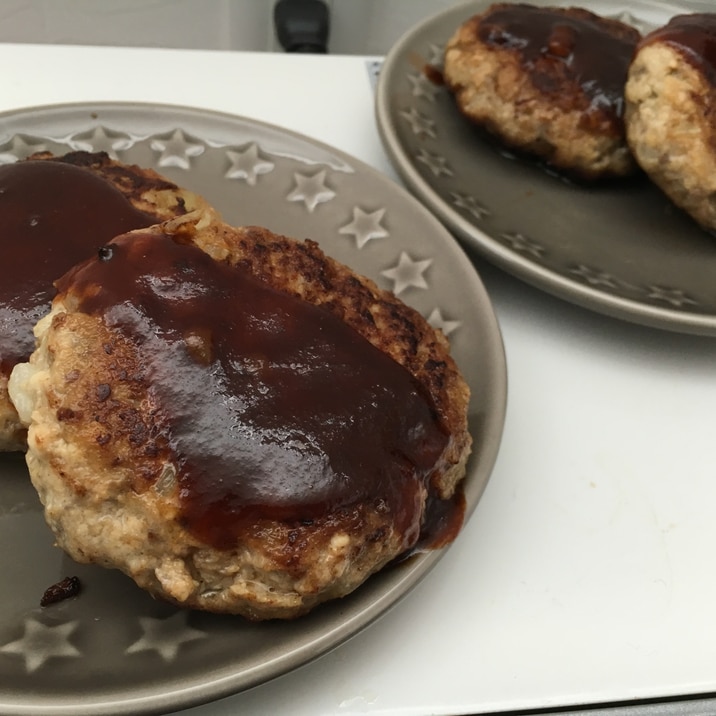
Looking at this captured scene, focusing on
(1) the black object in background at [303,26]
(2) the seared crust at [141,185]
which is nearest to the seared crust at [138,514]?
(2) the seared crust at [141,185]

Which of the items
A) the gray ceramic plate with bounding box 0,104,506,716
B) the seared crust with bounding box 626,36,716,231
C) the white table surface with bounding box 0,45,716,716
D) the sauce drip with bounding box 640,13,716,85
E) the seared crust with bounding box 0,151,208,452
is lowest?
the white table surface with bounding box 0,45,716,716

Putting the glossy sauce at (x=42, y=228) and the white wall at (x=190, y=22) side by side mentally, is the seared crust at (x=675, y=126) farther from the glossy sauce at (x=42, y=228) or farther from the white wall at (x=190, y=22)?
the white wall at (x=190, y=22)

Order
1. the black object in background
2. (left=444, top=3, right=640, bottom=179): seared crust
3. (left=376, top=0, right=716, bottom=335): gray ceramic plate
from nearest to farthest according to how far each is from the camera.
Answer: (left=376, top=0, right=716, bottom=335): gray ceramic plate, (left=444, top=3, right=640, bottom=179): seared crust, the black object in background

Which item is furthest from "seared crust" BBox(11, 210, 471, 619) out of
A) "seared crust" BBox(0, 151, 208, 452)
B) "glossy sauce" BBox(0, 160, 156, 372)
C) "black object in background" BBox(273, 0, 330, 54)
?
"black object in background" BBox(273, 0, 330, 54)

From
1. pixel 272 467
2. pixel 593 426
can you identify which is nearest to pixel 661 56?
pixel 593 426

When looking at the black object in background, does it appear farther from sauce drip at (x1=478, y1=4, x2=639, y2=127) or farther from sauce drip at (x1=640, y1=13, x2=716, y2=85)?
sauce drip at (x1=640, y1=13, x2=716, y2=85)

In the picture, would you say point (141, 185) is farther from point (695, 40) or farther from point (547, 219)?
point (695, 40)

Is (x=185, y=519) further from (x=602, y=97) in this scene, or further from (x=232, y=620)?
(x=602, y=97)
